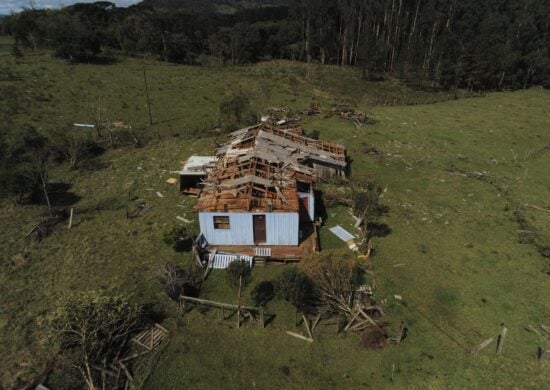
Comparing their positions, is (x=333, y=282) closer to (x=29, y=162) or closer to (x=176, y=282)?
(x=176, y=282)

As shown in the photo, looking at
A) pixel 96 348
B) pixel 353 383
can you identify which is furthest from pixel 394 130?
pixel 96 348

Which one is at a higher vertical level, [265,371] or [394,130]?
Answer: [394,130]

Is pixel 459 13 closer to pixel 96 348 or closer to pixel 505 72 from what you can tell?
pixel 505 72

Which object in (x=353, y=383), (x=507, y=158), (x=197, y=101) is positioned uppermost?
(x=197, y=101)

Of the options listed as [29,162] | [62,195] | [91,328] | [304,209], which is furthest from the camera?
[29,162]

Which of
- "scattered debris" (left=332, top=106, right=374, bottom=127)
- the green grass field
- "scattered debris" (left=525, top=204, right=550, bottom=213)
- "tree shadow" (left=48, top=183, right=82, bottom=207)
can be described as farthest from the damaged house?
"scattered debris" (left=332, top=106, right=374, bottom=127)

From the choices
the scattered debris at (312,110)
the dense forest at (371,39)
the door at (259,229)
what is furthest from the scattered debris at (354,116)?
the door at (259,229)

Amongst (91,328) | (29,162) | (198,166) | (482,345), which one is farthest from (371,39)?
(91,328)
